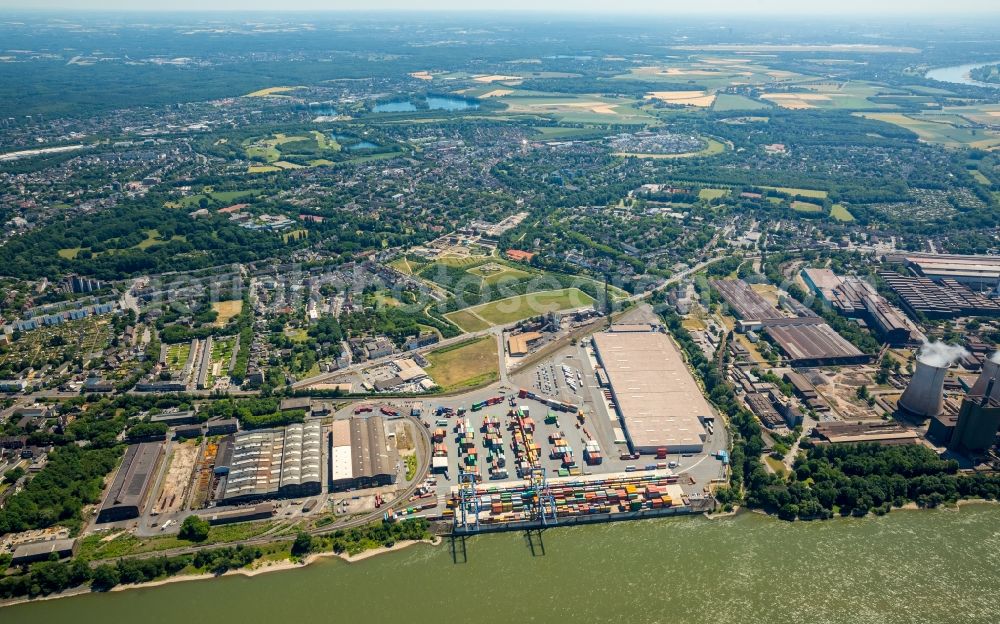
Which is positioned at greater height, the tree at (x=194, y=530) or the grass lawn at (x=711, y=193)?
the grass lawn at (x=711, y=193)

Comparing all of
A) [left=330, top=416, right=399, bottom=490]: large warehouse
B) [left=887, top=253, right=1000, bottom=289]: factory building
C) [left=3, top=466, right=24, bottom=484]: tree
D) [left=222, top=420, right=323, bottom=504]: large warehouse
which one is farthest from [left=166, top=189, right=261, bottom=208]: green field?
[left=887, top=253, right=1000, bottom=289]: factory building

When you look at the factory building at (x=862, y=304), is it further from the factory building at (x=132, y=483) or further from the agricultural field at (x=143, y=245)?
the agricultural field at (x=143, y=245)

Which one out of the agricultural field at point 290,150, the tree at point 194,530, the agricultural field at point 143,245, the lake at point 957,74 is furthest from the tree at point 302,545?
the lake at point 957,74

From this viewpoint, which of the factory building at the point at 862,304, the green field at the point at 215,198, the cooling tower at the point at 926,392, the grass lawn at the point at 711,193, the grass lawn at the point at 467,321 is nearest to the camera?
the cooling tower at the point at 926,392

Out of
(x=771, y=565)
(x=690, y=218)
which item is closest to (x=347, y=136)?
(x=690, y=218)

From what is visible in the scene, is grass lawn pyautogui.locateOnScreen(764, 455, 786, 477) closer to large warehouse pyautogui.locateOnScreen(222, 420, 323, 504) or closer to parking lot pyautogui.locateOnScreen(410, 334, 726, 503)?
parking lot pyautogui.locateOnScreen(410, 334, 726, 503)

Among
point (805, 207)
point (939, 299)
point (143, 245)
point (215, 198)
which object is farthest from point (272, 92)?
point (939, 299)

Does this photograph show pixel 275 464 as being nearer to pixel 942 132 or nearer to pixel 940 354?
pixel 940 354
